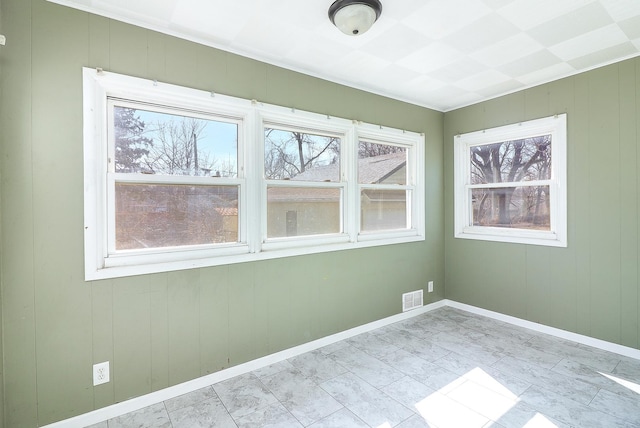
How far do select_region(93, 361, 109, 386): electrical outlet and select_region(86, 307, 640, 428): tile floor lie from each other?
0.25 metres

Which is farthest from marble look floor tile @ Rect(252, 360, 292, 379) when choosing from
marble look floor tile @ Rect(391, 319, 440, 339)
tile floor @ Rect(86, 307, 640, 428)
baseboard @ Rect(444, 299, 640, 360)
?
baseboard @ Rect(444, 299, 640, 360)

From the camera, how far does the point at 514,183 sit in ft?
11.1

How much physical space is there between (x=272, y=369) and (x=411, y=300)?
1.87m

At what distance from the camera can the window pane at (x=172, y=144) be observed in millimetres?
2059

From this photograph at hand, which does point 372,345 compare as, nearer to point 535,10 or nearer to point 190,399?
point 190,399

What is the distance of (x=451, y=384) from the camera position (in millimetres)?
2266

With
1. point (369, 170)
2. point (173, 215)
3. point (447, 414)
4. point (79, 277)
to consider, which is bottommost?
point (447, 414)

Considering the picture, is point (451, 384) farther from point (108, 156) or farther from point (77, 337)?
point (108, 156)

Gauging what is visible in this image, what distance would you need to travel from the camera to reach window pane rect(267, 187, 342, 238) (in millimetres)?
2684

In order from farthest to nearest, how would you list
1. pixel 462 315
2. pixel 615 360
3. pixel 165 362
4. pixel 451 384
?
pixel 462 315 < pixel 615 360 < pixel 451 384 < pixel 165 362

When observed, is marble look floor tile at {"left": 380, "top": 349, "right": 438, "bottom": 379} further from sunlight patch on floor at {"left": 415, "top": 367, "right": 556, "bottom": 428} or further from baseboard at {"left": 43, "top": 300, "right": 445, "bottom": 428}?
baseboard at {"left": 43, "top": 300, "right": 445, "bottom": 428}

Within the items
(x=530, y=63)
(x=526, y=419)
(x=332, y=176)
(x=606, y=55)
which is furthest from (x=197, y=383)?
(x=606, y=55)

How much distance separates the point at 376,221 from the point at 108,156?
2483 millimetres

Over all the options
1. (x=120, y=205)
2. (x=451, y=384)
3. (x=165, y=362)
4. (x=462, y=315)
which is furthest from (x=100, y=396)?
(x=462, y=315)
